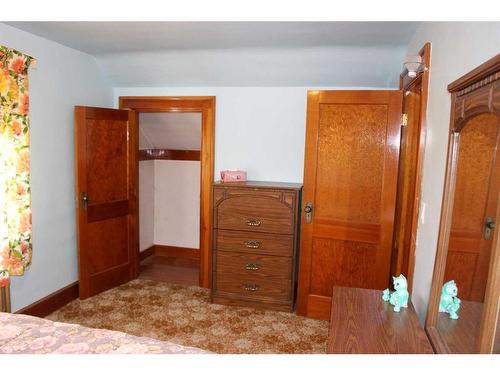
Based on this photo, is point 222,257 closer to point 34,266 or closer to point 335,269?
point 335,269

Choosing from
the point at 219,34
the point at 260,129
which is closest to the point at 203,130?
the point at 260,129

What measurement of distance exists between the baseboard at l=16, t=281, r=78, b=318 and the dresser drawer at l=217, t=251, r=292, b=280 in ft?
4.29

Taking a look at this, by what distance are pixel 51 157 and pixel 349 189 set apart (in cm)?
240

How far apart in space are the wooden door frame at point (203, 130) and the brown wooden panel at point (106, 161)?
293 millimetres

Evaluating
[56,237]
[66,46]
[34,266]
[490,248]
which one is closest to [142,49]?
[66,46]

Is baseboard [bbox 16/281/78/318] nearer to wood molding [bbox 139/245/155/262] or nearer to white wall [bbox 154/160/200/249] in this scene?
wood molding [bbox 139/245/155/262]

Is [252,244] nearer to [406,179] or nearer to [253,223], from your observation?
[253,223]

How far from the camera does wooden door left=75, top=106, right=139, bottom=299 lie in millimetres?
3100

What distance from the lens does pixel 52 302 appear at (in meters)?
2.97

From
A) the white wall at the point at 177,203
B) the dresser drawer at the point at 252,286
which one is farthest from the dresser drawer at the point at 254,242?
the white wall at the point at 177,203

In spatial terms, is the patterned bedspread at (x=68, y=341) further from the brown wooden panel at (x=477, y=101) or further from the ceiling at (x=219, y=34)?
the ceiling at (x=219, y=34)

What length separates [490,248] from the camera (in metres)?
0.93

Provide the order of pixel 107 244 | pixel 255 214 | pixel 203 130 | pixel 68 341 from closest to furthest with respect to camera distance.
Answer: pixel 68 341 → pixel 255 214 → pixel 107 244 → pixel 203 130

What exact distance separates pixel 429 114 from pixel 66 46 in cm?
282
